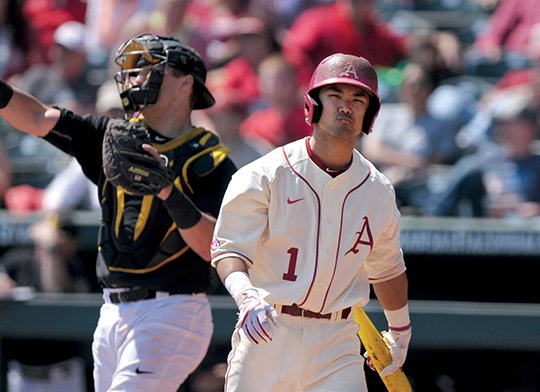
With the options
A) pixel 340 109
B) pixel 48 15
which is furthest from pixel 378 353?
pixel 48 15

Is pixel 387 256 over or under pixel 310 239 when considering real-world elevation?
under

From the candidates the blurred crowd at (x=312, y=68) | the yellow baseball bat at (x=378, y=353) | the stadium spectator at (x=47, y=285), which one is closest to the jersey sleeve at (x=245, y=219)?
the yellow baseball bat at (x=378, y=353)

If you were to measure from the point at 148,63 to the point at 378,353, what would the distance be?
4.80 feet

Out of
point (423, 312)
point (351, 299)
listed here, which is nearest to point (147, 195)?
point (351, 299)

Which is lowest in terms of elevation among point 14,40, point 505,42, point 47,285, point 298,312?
point 47,285

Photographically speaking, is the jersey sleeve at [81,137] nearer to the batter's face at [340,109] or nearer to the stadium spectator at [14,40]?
the batter's face at [340,109]

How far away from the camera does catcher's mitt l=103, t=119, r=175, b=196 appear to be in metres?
4.06

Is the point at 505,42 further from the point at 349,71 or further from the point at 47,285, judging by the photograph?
the point at 349,71

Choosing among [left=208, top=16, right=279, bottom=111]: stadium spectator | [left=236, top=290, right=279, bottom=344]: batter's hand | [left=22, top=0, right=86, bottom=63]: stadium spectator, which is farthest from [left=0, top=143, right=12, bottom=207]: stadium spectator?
[left=236, top=290, right=279, bottom=344]: batter's hand

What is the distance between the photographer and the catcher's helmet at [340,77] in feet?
12.1

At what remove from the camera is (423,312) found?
6461 mm

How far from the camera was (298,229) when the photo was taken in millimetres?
3717

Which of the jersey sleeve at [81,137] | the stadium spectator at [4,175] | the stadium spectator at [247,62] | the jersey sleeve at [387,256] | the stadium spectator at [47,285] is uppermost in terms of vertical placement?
the jersey sleeve at [81,137]

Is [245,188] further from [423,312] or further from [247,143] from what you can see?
[247,143]
